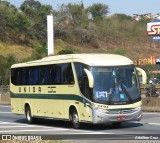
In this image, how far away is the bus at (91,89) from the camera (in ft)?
65.0

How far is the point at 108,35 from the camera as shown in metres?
123

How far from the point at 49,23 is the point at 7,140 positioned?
141ft

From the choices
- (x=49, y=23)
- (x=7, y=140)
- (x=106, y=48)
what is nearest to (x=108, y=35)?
(x=106, y=48)

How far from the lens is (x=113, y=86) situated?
19.9 metres

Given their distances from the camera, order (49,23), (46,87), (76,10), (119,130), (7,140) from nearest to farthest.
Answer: (7,140) → (119,130) → (46,87) → (49,23) → (76,10)

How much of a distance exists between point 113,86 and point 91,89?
33.1 inches

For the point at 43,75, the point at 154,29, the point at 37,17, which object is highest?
the point at 37,17

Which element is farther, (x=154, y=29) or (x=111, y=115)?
(x=154, y=29)

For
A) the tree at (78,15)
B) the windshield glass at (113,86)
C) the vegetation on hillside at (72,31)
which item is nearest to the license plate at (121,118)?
the windshield glass at (113,86)

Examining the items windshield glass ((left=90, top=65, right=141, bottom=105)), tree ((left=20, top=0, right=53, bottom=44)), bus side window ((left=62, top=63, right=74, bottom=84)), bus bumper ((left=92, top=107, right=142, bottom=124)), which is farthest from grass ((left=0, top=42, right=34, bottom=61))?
bus bumper ((left=92, top=107, right=142, bottom=124))

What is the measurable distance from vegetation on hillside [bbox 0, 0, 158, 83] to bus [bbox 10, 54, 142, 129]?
53460 millimetres

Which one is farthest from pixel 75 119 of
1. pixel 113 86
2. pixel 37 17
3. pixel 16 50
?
pixel 37 17

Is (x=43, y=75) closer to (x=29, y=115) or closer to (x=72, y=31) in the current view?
(x=29, y=115)

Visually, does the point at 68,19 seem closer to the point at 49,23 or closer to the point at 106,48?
the point at 106,48
